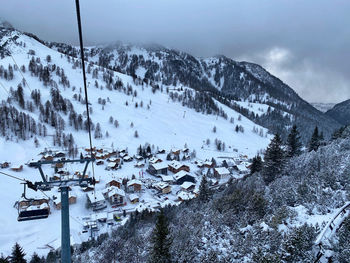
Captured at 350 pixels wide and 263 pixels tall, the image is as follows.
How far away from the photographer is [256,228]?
1052cm

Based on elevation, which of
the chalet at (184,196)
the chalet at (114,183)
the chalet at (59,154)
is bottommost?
the chalet at (184,196)

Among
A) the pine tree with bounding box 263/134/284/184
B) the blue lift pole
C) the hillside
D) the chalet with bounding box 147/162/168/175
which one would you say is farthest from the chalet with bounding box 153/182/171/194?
the blue lift pole

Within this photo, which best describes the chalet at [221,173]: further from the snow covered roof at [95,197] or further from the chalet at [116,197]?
the snow covered roof at [95,197]

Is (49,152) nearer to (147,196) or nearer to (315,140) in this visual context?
(147,196)

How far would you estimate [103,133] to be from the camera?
8531 centimetres

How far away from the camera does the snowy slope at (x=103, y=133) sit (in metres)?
28.8

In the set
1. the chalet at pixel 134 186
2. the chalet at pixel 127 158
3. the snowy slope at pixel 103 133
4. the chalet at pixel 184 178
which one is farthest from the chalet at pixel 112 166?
the chalet at pixel 184 178

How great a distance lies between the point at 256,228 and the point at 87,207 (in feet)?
113

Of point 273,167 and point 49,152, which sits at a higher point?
point 49,152

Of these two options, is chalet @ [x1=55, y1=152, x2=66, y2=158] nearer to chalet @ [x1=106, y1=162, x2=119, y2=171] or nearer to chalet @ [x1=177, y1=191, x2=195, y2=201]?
chalet @ [x1=106, y1=162, x2=119, y2=171]

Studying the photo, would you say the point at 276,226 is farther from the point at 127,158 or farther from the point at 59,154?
the point at 59,154

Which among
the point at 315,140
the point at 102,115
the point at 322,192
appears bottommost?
the point at 322,192

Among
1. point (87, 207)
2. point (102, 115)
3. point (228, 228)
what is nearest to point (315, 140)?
point (228, 228)

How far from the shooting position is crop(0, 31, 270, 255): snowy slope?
94.3 feet
